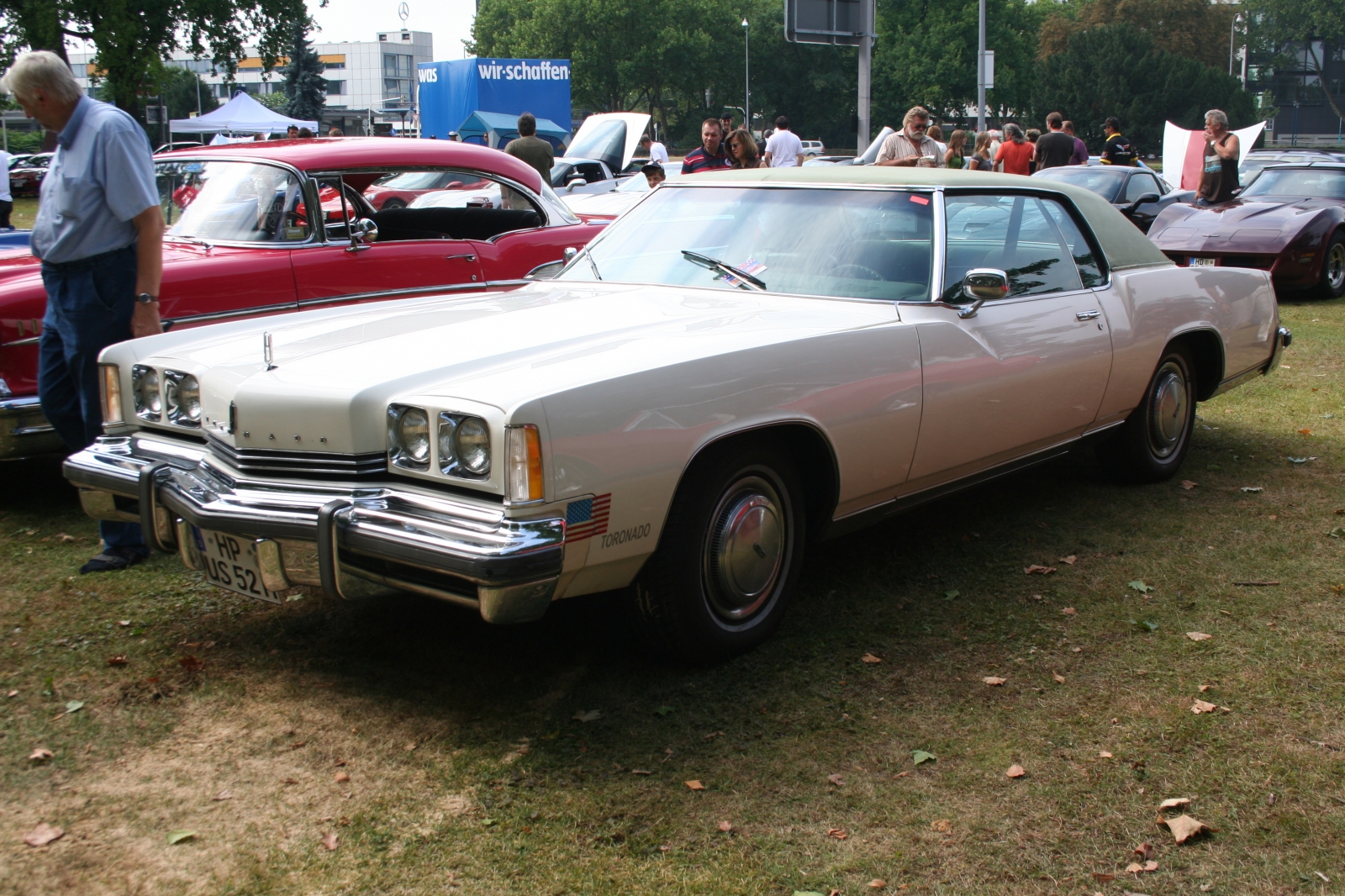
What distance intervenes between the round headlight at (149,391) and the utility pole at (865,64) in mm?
13050

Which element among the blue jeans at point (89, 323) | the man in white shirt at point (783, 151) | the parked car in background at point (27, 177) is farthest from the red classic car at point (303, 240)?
the parked car in background at point (27, 177)

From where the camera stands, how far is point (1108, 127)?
17.3m

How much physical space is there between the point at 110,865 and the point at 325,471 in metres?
1.09

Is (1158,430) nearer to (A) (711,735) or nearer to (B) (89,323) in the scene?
(A) (711,735)

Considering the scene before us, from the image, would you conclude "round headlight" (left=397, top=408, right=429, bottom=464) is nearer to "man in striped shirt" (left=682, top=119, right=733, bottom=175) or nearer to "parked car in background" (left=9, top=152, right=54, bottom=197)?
"man in striped shirt" (left=682, top=119, right=733, bottom=175)

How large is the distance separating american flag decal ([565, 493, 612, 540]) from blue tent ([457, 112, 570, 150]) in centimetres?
2506

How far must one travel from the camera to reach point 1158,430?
5668 mm

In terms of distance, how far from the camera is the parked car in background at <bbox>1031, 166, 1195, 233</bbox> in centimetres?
1390

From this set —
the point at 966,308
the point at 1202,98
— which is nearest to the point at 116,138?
the point at 966,308

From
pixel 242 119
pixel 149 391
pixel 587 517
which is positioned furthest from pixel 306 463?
pixel 242 119

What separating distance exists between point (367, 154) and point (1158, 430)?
168 inches

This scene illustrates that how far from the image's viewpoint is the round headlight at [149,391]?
155 inches

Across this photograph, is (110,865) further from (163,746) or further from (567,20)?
(567,20)

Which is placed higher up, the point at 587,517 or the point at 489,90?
the point at 489,90
